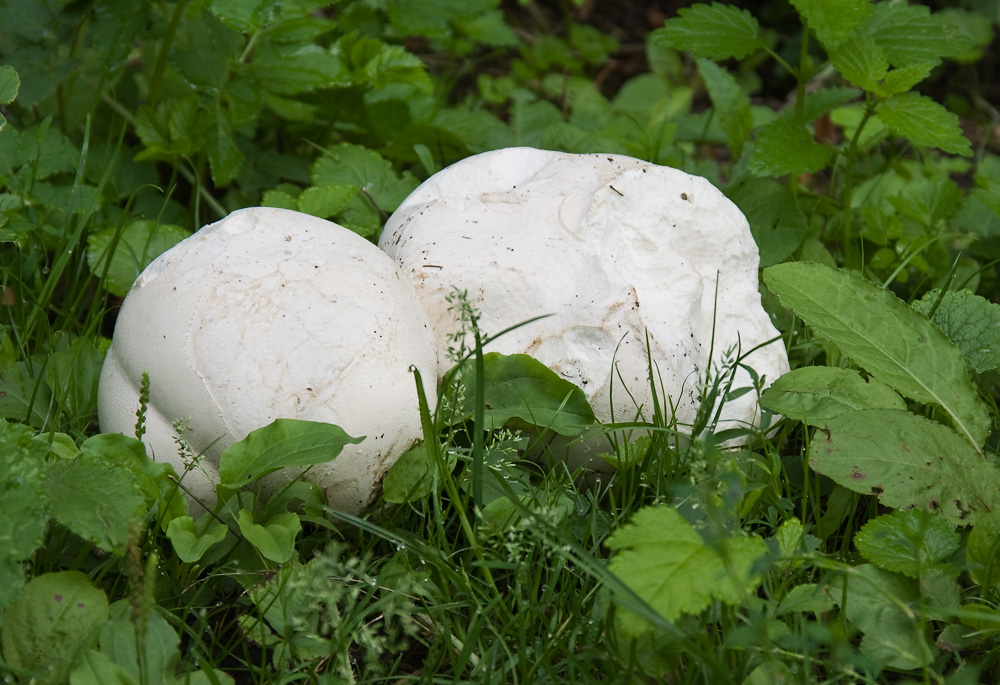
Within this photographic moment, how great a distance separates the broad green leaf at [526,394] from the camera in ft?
6.04

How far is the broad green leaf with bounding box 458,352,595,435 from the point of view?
1.84m

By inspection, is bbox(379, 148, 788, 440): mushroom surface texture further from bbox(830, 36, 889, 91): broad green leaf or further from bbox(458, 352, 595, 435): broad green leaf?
bbox(830, 36, 889, 91): broad green leaf

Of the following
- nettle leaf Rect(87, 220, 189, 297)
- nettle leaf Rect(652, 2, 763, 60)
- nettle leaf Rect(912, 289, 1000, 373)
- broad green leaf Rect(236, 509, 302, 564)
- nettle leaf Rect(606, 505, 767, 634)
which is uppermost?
nettle leaf Rect(652, 2, 763, 60)

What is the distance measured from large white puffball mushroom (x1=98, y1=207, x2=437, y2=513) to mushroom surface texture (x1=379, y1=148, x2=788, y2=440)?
205 millimetres

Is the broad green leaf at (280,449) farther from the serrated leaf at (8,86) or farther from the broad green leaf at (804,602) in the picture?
the serrated leaf at (8,86)

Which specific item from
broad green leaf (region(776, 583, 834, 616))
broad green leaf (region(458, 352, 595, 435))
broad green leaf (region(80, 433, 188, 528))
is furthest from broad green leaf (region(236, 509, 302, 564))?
broad green leaf (region(776, 583, 834, 616))

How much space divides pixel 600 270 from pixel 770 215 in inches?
38.7

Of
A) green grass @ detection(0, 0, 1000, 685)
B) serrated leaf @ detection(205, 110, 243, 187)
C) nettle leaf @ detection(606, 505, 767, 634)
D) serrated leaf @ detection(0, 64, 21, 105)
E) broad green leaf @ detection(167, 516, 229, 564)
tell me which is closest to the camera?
nettle leaf @ detection(606, 505, 767, 634)

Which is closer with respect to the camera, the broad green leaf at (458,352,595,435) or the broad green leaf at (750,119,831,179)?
the broad green leaf at (458,352,595,435)

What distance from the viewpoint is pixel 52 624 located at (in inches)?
58.6

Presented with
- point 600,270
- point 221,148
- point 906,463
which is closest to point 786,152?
point 600,270

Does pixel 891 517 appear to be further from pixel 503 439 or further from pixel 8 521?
pixel 8 521

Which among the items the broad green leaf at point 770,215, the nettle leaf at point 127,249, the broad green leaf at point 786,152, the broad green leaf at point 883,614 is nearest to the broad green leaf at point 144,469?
the nettle leaf at point 127,249

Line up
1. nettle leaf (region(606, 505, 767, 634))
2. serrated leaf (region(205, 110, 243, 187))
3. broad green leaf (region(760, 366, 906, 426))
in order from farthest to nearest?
serrated leaf (region(205, 110, 243, 187)), broad green leaf (region(760, 366, 906, 426)), nettle leaf (region(606, 505, 767, 634))
